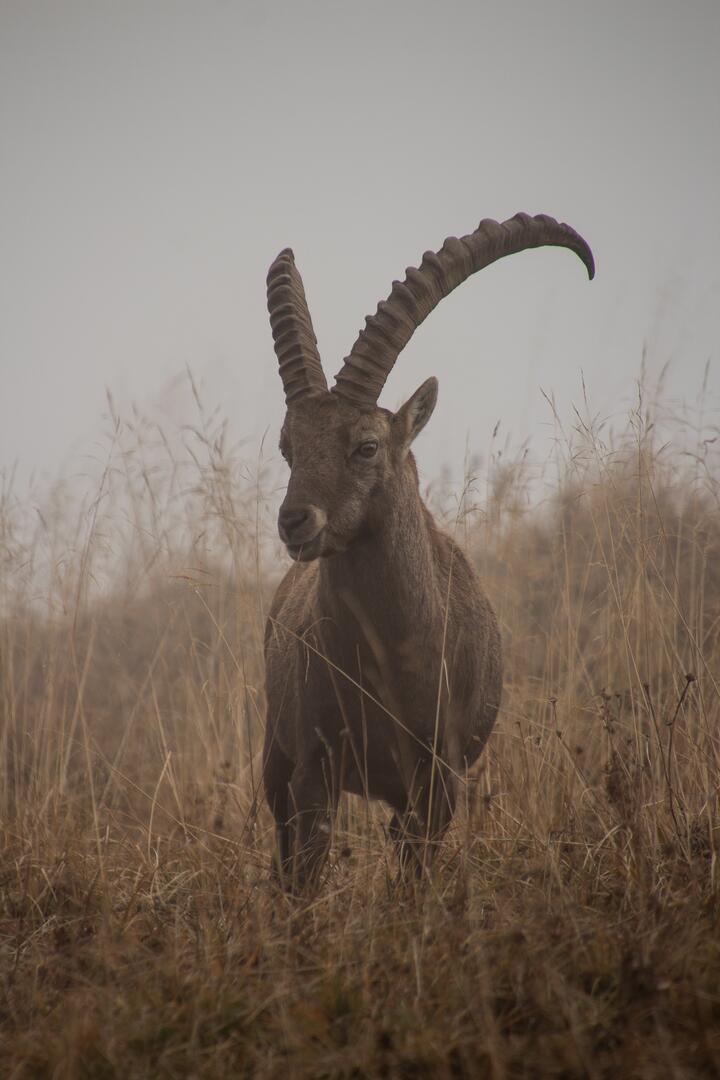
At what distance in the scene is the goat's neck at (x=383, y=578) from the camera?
4547 millimetres

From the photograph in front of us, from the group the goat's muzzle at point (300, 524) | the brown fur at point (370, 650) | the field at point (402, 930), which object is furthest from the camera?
the brown fur at point (370, 650)

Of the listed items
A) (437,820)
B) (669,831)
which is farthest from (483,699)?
(669,831)

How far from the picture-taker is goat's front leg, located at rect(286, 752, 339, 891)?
174 inches

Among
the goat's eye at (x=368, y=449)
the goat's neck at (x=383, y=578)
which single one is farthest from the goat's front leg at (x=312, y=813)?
the goat's eye at (x=368, y=449)

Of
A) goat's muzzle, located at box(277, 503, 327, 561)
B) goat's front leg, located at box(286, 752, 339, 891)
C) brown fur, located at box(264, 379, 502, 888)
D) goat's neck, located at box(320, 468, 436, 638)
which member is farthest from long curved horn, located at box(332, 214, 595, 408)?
goat's front leg, located at box(286, 752, 339, 891)

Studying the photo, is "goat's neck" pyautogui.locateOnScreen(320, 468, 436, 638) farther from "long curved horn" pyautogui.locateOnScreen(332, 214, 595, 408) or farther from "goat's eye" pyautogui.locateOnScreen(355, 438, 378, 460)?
"long curved horn" pyautogui.locateOnScreen(332, 214, 595, 408)

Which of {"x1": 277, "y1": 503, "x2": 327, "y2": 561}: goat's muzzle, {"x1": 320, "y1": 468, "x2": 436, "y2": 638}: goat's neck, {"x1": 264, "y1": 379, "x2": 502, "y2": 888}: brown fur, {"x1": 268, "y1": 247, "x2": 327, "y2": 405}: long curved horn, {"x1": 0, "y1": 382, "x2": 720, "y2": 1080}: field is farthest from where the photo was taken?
{"x1": 268, "y1": 247, "x2": 327, "y2": 405}: long curved horn

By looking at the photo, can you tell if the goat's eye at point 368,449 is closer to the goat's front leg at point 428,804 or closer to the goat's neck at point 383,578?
the goat's neck at point 383,578

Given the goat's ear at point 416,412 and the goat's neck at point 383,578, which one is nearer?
the goat's neck at point 383,578

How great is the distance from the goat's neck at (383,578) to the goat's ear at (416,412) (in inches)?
13.0

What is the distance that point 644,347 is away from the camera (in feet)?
20.2

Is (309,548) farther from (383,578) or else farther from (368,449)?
(368,449)

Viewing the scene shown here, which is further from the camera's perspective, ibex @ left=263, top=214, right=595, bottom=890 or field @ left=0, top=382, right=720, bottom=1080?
ibex @ left=263, top=214, right=595, bottom=890

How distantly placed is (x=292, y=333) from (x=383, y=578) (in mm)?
1331
